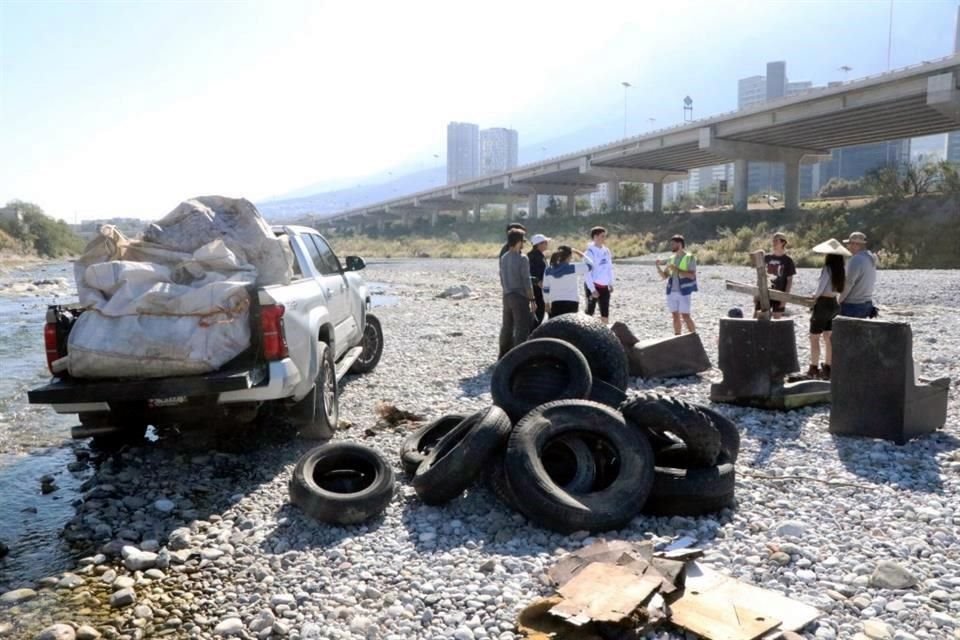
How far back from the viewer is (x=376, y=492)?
540 cm

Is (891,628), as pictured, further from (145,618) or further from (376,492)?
(145,618)

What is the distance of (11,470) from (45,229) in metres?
98.9

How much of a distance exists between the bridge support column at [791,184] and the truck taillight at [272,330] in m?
52.1

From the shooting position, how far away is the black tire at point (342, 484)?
527 centimetres

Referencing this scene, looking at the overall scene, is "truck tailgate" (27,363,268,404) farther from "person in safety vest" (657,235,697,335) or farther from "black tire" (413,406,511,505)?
"person in safety vest" (657,235,697,335)

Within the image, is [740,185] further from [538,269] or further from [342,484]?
[342,484]

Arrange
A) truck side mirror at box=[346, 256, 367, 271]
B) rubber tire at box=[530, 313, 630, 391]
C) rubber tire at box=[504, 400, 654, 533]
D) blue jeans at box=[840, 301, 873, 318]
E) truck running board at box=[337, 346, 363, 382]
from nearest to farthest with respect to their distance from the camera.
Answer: rubber tire at box=[504, 400, 654, 533] → rubber tire at box=[530, 313, 630, 391] → truck running board at box=[337, 346, 363, 382] → blue jeans at box=[840, 301, 873, 318] → truck side mirror at box=[346, 256, 367, 271]

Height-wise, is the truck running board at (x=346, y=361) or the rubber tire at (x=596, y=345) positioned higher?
the rubber tire at (x=596, y=345)

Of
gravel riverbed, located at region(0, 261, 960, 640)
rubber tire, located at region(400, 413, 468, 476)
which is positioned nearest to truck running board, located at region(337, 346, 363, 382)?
gravel riverbed, located at region(0, 261, 960, 640)

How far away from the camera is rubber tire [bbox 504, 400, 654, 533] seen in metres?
4.91

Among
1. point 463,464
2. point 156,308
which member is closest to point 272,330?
point 156,308

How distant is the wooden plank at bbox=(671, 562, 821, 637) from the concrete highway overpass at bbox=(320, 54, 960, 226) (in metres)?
39.5

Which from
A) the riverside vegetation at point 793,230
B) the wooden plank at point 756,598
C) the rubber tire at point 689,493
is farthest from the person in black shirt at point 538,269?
the riverside vegetation at point 793,230

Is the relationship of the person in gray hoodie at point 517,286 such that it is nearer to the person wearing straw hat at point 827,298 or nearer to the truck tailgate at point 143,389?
the person wearing straw hat at point 827,298
